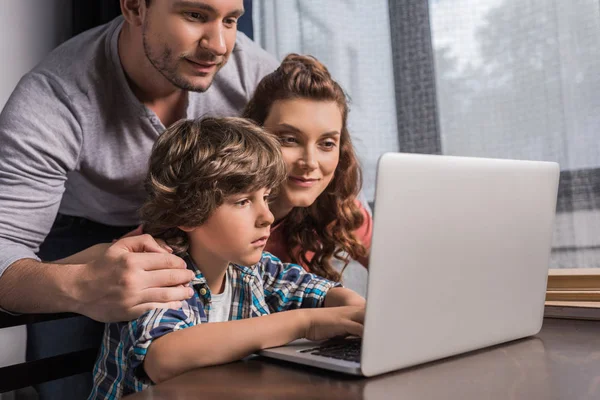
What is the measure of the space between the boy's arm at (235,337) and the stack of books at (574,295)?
388mm

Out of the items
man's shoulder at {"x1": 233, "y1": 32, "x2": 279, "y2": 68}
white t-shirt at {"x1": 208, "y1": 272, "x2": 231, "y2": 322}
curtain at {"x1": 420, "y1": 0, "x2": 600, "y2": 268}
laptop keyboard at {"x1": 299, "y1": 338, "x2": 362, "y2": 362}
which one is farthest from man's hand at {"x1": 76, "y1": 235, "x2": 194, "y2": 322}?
curtain at {"x1": 420, "y1": 0, "x2": 600, "y2": 268}

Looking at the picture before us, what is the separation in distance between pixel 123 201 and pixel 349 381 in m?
1.04

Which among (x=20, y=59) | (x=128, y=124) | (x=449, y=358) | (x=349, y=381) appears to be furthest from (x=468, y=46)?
(x=20, y=59)

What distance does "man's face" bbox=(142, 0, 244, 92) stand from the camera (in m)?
1.38

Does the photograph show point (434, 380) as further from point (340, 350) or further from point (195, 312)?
point (195, 312)

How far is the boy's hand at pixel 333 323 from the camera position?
0.86m

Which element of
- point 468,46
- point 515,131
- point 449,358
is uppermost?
point 468,46

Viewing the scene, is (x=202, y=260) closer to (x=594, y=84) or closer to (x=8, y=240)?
(x=8, y=240)

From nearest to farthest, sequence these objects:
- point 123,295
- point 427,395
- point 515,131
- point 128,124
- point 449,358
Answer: point 427,395
point 449,358
point 123,295
point 128,124
point 515,131

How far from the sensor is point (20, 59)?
2193 mm

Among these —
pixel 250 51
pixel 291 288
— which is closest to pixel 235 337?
pixel 291 288

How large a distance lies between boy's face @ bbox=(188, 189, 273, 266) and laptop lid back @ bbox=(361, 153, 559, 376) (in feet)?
1.20

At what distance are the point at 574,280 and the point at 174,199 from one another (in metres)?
0.69

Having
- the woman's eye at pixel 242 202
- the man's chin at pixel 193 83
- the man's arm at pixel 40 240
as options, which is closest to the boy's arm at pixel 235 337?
the man's arm at pixel 40 240
